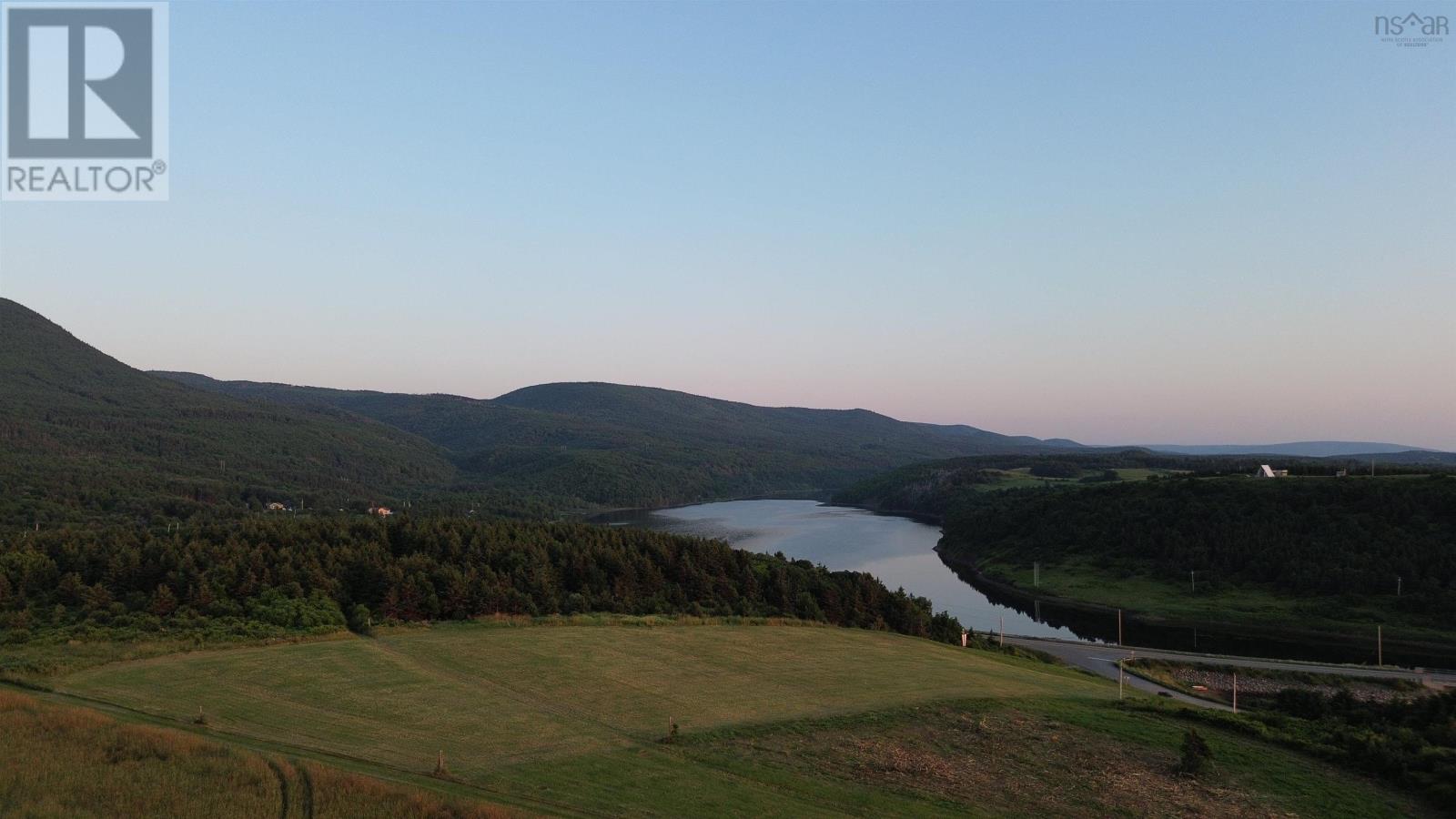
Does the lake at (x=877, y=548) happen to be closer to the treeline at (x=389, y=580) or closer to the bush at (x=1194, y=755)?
→ the treeline at (x=389, y=580)

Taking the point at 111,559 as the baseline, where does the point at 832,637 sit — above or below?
below

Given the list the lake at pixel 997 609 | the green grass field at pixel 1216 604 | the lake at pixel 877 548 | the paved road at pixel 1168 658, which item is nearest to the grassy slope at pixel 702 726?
the paved road at pixel 1168 658

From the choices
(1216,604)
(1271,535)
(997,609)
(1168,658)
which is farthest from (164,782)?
(1271,535)

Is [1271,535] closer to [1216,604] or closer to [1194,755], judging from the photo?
[1216,604]

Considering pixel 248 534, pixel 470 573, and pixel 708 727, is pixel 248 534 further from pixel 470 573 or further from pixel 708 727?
pixel 708 727

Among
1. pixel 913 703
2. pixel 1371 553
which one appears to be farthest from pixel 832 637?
pixel 1371 553
